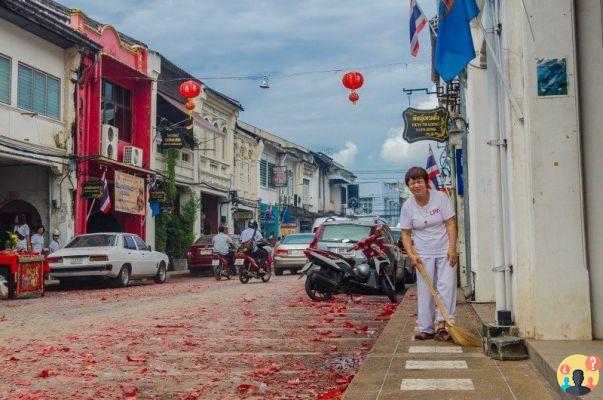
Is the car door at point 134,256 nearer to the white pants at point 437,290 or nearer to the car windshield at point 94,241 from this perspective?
the car windshield at point 94,241

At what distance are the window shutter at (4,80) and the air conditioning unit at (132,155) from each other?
6.75 meters

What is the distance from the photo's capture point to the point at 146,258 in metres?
22.4

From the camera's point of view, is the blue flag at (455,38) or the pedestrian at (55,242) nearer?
the blue flag at (455,38)

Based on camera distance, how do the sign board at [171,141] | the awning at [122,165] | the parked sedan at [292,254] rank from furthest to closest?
1. the sign board at [171,141]
2. the awning at [122,165]
3. the parked sedan at [292,254]

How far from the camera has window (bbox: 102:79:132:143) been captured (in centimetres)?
2784

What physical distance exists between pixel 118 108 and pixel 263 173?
1935 cm

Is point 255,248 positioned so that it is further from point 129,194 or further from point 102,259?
point 129,194

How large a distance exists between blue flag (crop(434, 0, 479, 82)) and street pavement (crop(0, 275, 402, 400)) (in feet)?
9.71

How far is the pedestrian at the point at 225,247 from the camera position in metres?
23.6

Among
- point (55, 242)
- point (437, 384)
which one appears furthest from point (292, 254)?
point (437, 384)

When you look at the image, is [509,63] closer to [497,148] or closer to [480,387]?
[497,148]

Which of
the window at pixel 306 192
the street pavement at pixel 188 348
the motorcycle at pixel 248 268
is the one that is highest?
the window at pixel 306 192

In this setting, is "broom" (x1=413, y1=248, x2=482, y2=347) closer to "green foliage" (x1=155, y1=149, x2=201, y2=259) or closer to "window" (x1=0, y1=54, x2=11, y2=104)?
"window" (x1=0, y1=54, x2=11, y2=104)

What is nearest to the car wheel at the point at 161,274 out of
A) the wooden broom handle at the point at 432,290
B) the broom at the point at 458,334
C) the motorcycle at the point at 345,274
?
the motorcycle at the point at 345,274
